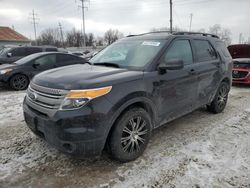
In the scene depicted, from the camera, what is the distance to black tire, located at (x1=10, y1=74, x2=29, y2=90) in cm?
744

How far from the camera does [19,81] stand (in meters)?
7.55

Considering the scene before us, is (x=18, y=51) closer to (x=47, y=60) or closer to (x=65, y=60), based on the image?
(x=47, y=60)

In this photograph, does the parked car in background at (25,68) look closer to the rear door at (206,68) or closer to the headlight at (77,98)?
the rear door at (206,68)

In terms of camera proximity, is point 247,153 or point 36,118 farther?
point 247,153

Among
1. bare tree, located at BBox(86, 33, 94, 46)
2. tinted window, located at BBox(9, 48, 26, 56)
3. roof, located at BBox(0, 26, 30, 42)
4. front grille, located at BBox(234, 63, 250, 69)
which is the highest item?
bare tree, located at BBox(86, 33, 94, 46)

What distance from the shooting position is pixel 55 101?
247 centimetres

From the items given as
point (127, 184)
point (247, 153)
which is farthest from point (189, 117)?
point (127, 184)

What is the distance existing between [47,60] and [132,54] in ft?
18.4

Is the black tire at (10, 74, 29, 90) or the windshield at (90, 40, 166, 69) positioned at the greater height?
the windshield at (90, 40, 166, 69)

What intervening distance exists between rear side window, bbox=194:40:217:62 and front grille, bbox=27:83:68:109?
9.18 ft

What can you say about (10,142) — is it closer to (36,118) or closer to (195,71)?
(36,118)

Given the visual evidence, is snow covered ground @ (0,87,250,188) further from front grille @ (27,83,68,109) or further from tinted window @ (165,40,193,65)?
tinted window @ (165,40,193,65)

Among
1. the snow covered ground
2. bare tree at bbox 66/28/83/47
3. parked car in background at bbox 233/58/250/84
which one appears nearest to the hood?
the snow covered ground

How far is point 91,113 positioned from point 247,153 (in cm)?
248
